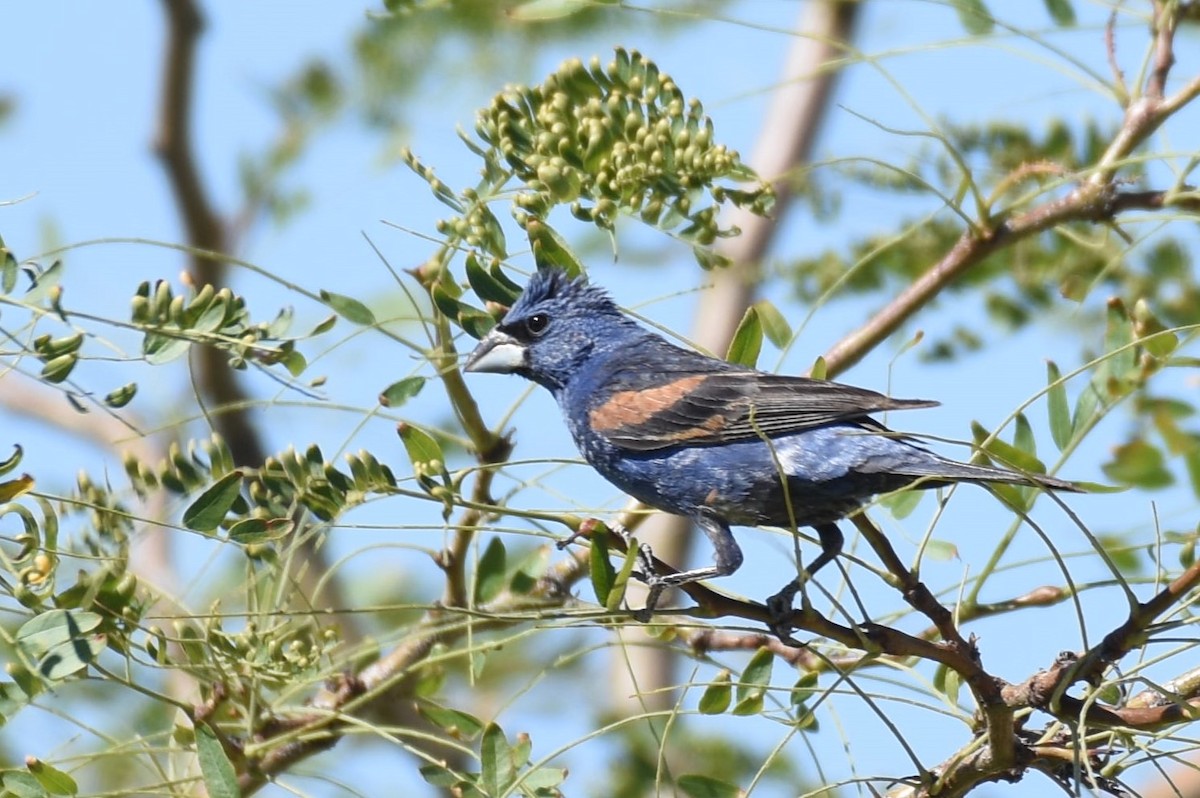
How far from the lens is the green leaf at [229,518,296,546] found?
9.32 feet

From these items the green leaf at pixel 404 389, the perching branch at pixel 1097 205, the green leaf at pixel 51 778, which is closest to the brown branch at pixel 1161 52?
the perching branch at pixel 1097 205

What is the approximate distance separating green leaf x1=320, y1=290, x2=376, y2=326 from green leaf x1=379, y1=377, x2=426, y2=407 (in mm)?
150

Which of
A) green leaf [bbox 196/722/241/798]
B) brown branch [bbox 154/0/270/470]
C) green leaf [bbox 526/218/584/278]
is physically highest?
brown branch [bbox 154/0/270/470]

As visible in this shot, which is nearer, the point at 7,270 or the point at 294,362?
the point at 7,270

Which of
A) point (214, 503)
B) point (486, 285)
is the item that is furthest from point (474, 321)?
point (214, 503)

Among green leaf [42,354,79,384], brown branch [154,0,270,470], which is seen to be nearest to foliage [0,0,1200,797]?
green leaf [42,354,79,384]

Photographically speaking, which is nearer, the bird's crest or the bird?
the bird

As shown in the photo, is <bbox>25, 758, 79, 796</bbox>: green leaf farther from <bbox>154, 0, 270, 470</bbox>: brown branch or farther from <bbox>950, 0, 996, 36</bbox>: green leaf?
<bbox>154, 0, 270, 470</bbox>: brown branch

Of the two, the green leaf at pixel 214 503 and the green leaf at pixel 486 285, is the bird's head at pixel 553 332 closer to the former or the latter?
the green leaf at pixel 486 285

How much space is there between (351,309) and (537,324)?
1089mm

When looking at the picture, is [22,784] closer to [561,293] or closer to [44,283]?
[44,283]

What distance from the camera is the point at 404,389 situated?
332cm

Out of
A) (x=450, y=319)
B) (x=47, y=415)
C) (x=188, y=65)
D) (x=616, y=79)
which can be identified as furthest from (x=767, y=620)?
(x=47, y=415)

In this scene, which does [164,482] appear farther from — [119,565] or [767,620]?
[767,620]
